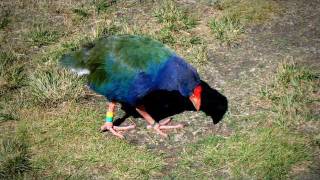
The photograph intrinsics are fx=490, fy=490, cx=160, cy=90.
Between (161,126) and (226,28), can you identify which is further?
(226,28)

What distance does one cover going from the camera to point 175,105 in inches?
210

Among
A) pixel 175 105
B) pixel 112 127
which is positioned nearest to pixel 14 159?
pixel 112 127

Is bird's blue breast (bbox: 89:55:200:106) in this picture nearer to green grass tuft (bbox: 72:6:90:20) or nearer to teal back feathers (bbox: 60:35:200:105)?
teal back feathers (bbox: 60:35:200:105)

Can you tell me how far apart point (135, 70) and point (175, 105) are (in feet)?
3.52

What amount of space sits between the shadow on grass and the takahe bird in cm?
54

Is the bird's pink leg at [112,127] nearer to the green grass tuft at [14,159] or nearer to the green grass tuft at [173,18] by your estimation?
the green grass tuft at [14,159]

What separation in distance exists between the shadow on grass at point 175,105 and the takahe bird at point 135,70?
1.78ft

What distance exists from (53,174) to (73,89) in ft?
3.97

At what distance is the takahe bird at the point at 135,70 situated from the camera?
438 centimetres

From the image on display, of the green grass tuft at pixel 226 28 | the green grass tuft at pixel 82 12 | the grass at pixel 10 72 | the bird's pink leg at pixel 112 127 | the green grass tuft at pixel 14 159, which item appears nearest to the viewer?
the green grass tuft at pixel 14 159

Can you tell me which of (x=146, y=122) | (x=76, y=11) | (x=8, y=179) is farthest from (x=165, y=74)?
(x=76, y=11)

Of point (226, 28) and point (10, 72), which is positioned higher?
point (226, 28)

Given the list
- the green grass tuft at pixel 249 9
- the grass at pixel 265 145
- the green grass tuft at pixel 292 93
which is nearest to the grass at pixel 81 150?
the grass at pixel 265 145

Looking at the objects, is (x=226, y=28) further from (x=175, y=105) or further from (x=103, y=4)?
(x=103, y=4)
